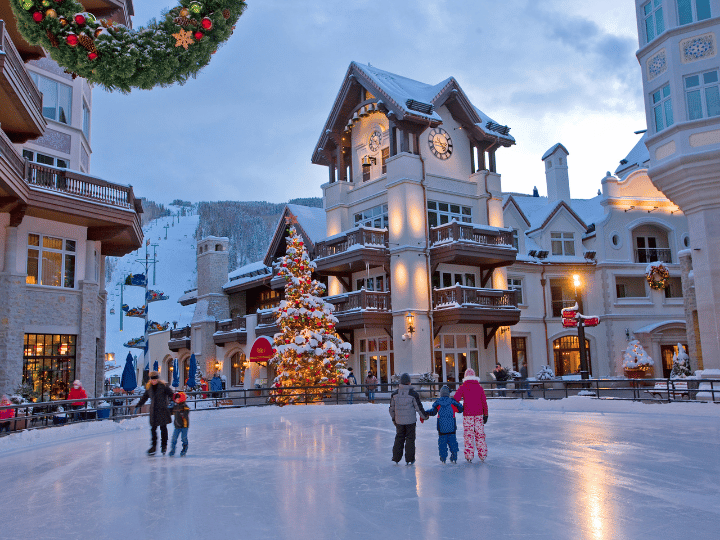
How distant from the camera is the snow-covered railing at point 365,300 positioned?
3117 centimetres

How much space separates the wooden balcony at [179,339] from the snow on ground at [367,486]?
30426 mm

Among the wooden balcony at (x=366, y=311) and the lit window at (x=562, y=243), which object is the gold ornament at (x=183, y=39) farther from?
the lit window at (x=562, y=243)

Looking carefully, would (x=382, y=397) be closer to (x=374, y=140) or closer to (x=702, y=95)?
(x=374, y=140)

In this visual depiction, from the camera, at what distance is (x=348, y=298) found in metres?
32.2

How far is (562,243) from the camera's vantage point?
127ft

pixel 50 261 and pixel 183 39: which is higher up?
pixel 50 261

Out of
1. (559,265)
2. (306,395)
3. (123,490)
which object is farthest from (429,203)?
(123,490)

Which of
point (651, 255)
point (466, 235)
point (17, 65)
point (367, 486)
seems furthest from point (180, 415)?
point (651, 255)

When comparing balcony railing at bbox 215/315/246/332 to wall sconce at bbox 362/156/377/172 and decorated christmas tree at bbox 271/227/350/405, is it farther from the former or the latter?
decorated christmas tree at bbox 271/227/350/405

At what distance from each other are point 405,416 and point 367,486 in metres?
2.00

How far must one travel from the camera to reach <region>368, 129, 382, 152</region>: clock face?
34659 mm

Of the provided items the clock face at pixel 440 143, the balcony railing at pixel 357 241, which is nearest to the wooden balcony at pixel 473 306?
the balcony railing at pixel 357 241

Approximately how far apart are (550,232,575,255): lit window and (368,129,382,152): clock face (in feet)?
40.7

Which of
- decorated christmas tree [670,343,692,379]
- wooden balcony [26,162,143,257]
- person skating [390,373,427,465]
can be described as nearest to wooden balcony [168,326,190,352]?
wooden balcony [26,162,143,257]
